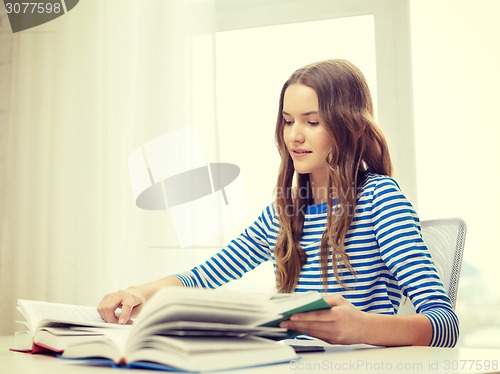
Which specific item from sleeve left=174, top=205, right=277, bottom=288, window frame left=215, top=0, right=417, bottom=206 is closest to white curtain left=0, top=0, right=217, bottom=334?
window frame left=215, top=0, right=417, bottom=206

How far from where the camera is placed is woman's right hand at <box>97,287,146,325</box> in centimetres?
103

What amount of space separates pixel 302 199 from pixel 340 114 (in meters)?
0.21

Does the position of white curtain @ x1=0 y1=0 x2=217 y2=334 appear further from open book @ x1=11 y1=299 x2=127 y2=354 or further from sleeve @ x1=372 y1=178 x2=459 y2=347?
open book @ x1=11 y1=299 x2=127 y2=354

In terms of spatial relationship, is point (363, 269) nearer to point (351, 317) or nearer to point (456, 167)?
point (351, 317)

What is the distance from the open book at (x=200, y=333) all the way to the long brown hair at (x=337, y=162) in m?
0.53

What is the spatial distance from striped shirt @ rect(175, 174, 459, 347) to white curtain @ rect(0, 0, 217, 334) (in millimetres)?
935

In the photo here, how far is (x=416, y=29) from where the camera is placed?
7.92 feet

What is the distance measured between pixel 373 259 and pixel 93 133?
1611 millimetres

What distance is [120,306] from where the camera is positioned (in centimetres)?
107

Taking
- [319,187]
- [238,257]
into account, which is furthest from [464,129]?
[238,257]

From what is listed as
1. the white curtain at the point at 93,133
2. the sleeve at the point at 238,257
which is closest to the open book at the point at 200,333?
the sleeve at the point at 238,257

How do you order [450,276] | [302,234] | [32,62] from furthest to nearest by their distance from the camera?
1. [32,62]
2. [302,234]
3. [450,276]

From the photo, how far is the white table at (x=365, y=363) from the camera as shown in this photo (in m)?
0.64

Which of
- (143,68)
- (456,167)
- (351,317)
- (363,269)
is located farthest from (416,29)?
(351,317)
